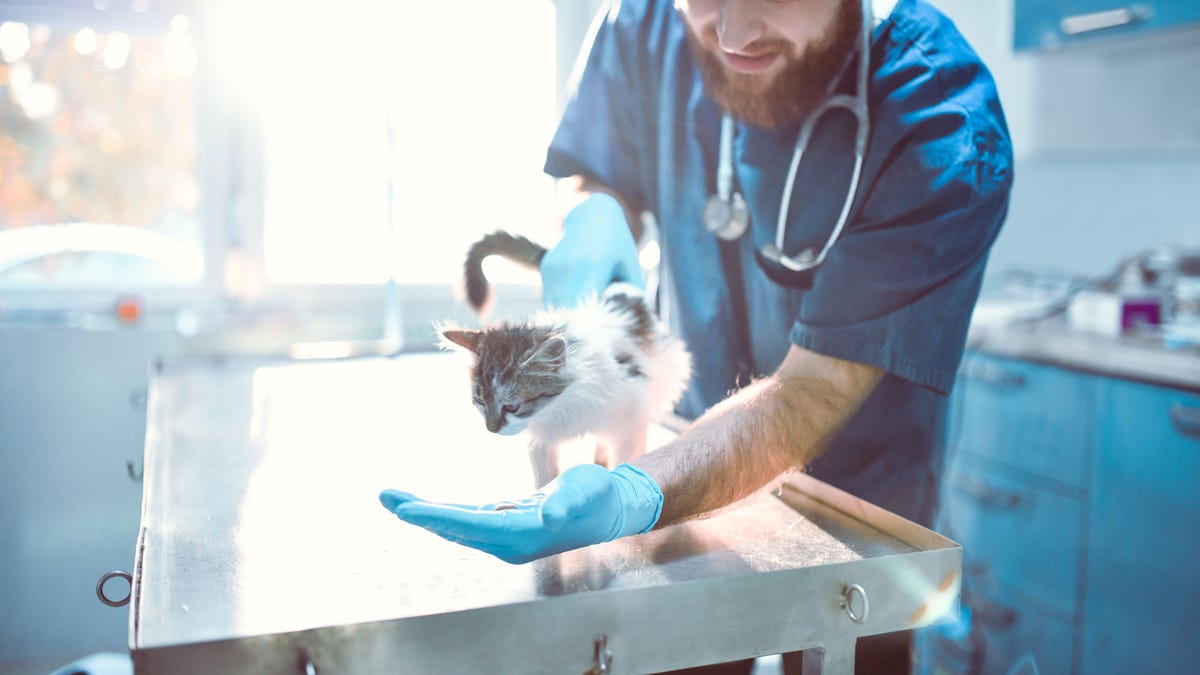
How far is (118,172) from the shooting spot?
110cm

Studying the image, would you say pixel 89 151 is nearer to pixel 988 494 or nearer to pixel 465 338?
pixel 465 338

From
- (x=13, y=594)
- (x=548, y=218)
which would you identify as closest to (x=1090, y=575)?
(x=548, y=218)

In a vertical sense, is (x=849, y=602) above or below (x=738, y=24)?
below

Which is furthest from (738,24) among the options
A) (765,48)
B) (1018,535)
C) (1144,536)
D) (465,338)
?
(1018,535)

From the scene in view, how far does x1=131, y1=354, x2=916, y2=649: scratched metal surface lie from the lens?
55cm

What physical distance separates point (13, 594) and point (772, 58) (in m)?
0.90

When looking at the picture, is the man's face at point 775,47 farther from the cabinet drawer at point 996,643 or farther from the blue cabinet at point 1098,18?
the blue cabinet at point 1098,18

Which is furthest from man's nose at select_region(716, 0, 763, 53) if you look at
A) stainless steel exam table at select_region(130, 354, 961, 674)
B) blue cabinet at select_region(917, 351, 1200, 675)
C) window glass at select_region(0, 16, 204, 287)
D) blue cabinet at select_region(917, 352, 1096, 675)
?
blue cabinet at select_region(917, 352, 1096, 675)

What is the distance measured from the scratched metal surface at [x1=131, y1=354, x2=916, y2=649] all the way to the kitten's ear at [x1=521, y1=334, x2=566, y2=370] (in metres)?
0.10

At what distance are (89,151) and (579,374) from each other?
70 centimetres

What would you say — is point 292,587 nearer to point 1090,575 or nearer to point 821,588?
point 821,588

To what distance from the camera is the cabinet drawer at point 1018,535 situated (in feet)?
5.33

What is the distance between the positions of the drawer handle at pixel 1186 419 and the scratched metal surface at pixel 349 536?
987 mm

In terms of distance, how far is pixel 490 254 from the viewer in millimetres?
925
